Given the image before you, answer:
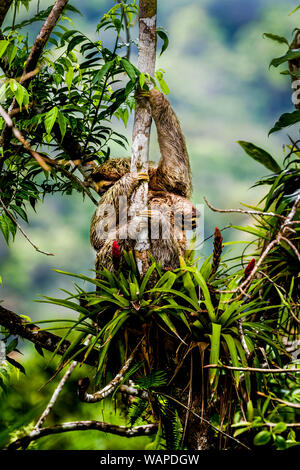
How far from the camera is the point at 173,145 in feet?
5.79

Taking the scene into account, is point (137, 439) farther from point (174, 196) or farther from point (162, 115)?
point (162, 115)

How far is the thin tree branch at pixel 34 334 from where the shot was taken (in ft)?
4.81

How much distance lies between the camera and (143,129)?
1.56m

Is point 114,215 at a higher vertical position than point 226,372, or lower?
higher

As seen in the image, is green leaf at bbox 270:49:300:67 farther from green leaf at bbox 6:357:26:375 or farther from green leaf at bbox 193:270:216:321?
green leaf at bbox 6:357:26:375

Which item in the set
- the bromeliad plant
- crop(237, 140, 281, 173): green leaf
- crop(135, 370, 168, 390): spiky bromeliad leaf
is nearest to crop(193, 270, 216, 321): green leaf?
the bromeliad plant

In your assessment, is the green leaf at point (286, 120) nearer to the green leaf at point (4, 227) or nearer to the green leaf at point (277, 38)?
the green leaf at point (277, 38)

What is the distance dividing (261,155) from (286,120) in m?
0.18

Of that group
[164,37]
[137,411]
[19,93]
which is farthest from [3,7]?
[137,411]

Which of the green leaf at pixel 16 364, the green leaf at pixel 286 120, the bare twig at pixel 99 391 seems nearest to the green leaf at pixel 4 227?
the green leaf at pixel 16 364

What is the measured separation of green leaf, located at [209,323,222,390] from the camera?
1.18m

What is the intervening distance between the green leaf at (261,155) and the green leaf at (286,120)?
11 cm
